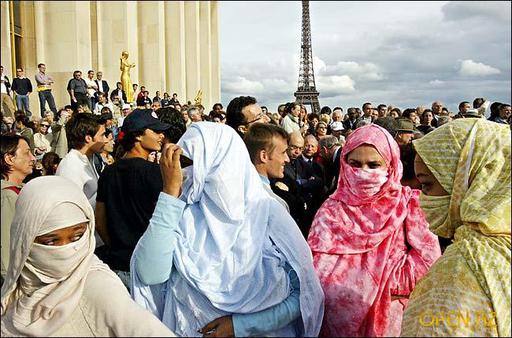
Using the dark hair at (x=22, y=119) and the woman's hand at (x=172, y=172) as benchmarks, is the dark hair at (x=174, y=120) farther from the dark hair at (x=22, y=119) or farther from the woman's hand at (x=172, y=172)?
the dark hair at (x=22, y=119)

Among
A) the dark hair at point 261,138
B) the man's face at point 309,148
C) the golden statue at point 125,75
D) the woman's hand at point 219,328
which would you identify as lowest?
the woman's hand at point 219,328

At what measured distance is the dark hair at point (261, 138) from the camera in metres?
3.95

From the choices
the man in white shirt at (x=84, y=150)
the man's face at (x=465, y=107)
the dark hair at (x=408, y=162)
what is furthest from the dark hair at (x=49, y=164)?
the man's face at (x=465, y=107)

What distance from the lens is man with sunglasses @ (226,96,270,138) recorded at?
554 centimetres

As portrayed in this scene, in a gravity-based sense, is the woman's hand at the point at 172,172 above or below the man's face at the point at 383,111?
below

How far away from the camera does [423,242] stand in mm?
3285

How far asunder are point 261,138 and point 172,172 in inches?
51.9

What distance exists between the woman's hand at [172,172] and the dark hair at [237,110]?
277 cm

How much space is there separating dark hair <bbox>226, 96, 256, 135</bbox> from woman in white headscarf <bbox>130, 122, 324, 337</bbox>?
263cm

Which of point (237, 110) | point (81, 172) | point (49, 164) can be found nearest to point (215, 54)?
point (49, 164)

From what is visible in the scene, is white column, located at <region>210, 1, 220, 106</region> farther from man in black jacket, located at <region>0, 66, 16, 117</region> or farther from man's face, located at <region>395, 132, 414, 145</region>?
man's face, located at <region>395, 132, 414, 145</region>

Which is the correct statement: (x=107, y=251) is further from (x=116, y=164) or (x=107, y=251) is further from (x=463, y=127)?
(x=463, y=127)

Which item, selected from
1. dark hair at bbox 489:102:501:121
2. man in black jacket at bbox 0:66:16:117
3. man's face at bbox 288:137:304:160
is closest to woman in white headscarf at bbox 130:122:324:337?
man's face at bbox 288:137:304:160

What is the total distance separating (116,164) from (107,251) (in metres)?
0.66
